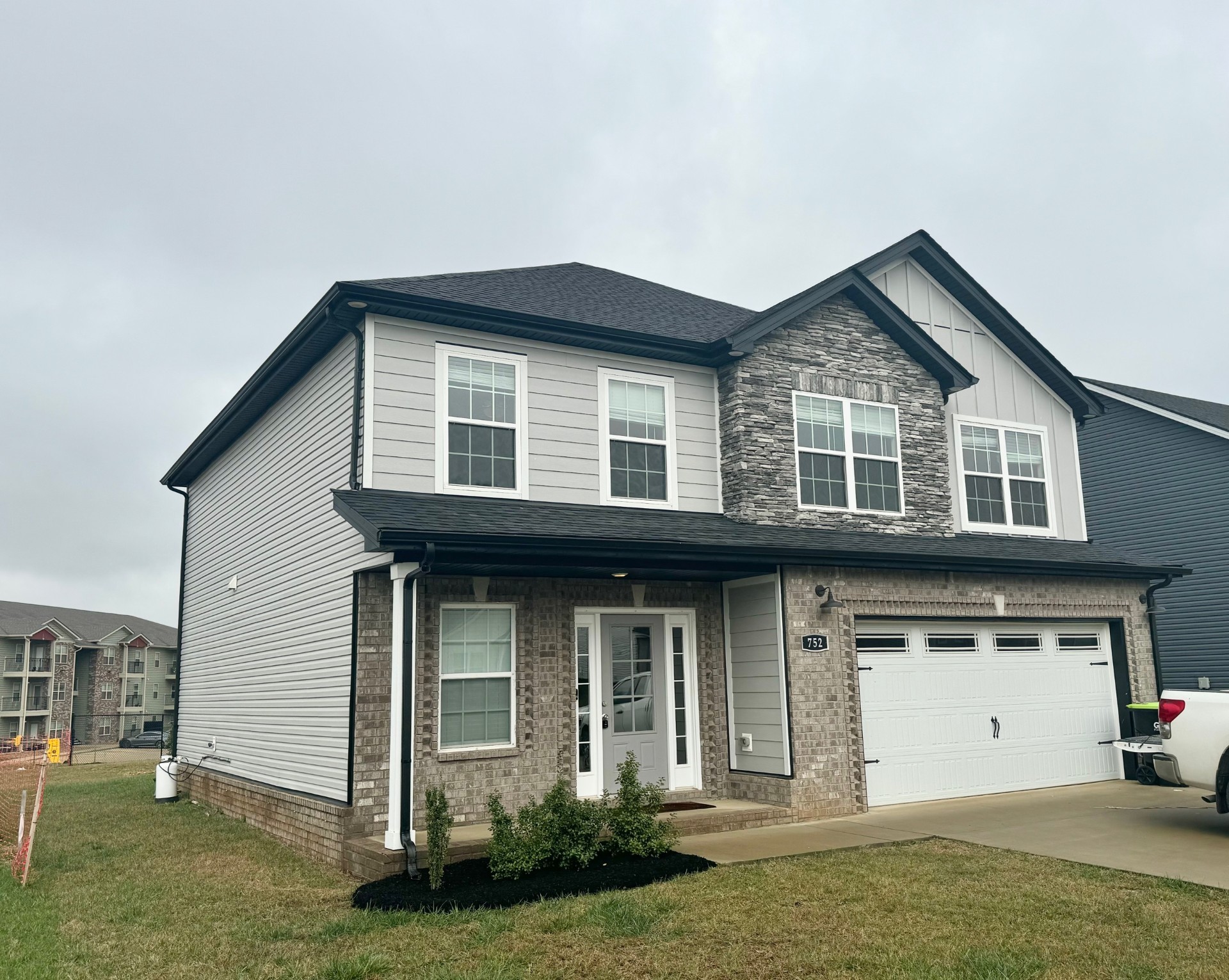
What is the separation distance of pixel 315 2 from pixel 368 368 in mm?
9222

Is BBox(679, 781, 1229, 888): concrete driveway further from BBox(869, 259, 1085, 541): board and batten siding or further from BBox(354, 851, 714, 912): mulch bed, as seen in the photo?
BBox(869, 259, 1085, 541): board and batten siding

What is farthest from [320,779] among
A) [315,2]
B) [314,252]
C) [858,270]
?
[314,252]

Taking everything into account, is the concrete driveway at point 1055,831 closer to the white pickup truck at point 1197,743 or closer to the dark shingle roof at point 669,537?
the white pickup truck at point 1197,743

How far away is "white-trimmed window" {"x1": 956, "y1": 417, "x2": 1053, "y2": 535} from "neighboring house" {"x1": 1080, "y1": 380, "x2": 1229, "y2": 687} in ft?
19.9

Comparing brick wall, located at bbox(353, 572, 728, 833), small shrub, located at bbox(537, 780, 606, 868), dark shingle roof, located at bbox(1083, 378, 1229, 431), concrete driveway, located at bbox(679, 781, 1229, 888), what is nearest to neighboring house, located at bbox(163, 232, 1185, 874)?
brick wall, located at bbox(353, 572, 728, 833)

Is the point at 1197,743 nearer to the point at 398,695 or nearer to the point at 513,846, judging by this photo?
the point at 513,846

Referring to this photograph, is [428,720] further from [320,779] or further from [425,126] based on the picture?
[425,126]

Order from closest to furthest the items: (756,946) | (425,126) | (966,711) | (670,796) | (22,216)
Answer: (756,946), (670,796), (966,711), (425,126), (22,216)

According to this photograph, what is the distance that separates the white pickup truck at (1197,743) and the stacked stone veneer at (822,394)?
4.22m

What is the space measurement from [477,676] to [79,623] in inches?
2592

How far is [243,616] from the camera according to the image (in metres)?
14.7

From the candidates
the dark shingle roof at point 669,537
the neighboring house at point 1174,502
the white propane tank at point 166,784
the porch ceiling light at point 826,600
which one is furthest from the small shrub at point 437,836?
the neighboring house at point 1174,502

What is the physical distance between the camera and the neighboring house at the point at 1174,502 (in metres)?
19.4

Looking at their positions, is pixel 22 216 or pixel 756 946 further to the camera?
pixel 22 216
